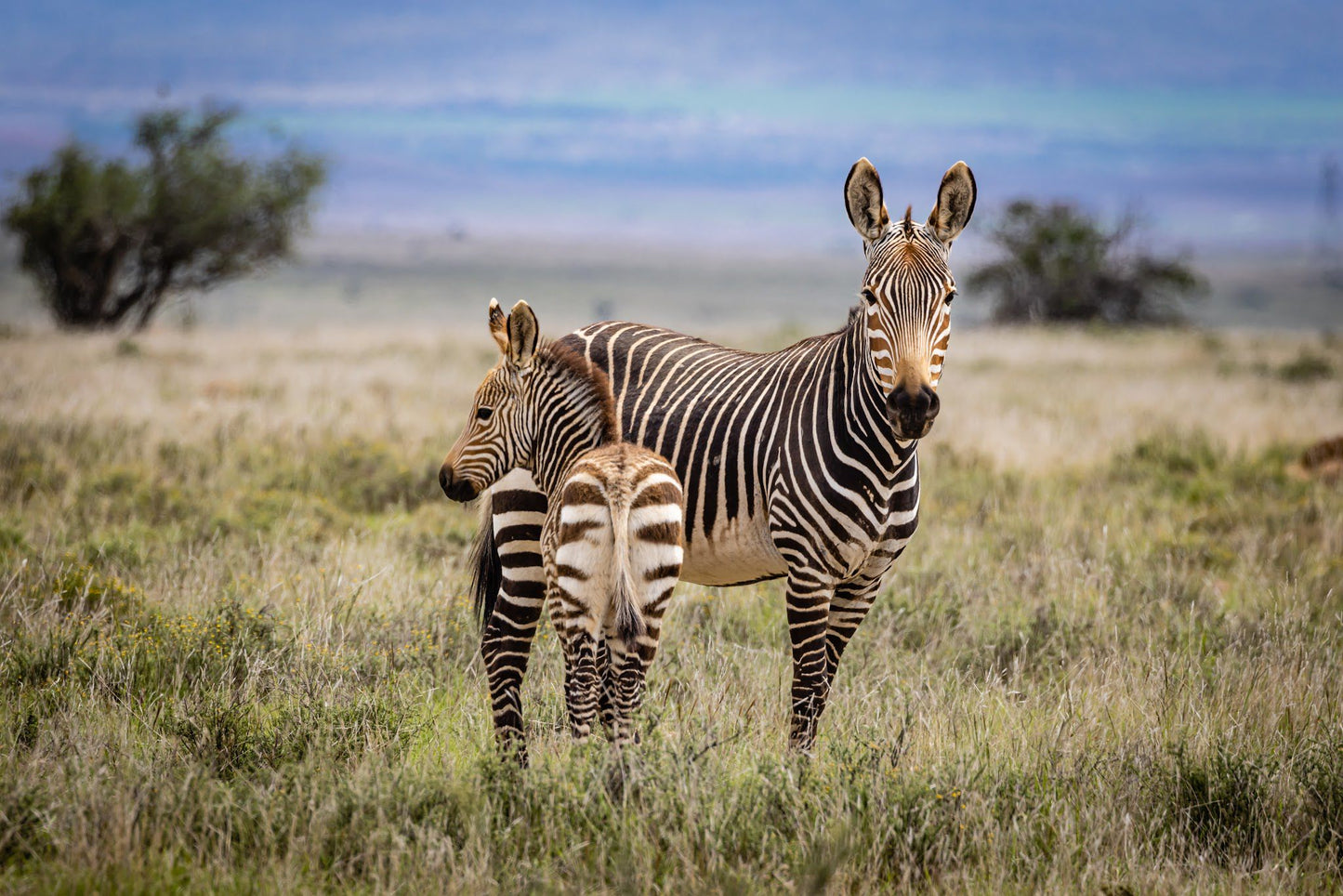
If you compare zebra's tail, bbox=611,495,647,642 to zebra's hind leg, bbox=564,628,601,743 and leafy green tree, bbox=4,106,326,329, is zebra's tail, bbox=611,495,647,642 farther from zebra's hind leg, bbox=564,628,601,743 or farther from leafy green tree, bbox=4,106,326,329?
leafy green tree, bbox=4,106,326,329

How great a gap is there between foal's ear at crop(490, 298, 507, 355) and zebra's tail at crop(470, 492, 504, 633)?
86 centimetres

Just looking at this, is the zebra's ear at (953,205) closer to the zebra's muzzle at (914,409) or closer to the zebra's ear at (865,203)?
the zebra's ear at (865,203)

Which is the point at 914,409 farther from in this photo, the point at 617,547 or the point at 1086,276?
the point at 1086,276

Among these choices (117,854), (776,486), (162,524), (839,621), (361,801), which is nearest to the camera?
(117,854)

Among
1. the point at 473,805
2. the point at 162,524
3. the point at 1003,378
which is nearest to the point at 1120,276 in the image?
the point at 1003,378

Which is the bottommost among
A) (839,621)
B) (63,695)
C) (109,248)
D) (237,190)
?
(63,695)

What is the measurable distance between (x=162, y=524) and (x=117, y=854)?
6.05 metres

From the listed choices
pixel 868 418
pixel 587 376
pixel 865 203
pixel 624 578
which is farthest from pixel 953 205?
pixel 624 578

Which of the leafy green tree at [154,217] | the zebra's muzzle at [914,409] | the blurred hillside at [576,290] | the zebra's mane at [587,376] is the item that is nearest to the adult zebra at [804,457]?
the zebra's muzzle at [914,409]

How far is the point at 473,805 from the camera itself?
13.8ft

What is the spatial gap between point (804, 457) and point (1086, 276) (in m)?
38.3

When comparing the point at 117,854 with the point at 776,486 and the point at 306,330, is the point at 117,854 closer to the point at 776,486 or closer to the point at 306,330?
the point at 776,486

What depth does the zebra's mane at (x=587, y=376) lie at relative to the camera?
509cm

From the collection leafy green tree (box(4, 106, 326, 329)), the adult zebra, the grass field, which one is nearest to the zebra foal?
the adult zebra
